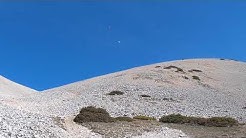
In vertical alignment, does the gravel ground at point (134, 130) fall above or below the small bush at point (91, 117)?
below

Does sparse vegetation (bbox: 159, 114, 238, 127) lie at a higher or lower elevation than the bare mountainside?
lower

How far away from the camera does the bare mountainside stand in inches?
1140

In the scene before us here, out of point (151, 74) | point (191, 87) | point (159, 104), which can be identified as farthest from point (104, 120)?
point (151, 74)

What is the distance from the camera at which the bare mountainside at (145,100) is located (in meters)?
29.0

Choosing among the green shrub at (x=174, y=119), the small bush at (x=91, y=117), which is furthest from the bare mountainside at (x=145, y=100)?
the green shrub at (x=174, y=119)

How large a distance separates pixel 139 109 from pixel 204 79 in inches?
1439

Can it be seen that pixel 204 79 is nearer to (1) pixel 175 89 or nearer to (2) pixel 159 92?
(1) pixel 175 89

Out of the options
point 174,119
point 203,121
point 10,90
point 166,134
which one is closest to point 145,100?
point 174,119

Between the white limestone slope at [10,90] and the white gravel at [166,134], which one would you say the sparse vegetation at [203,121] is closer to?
the white gravel at [166,134]

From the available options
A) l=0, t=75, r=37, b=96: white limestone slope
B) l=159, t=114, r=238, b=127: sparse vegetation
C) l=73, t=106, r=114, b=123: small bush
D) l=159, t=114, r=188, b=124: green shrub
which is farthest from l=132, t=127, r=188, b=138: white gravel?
l=0, t=75, r=37, b=96: white limestone slope

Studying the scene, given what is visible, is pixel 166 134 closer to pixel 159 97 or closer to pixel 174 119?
pixel 174 119

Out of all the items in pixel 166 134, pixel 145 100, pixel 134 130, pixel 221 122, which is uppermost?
pixel 145 100

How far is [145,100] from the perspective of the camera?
47.3 m

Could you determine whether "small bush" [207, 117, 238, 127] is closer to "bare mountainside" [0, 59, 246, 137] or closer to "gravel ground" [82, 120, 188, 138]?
"gravel ground" [82, 120, 188, 138]
